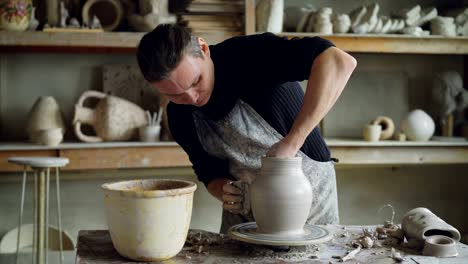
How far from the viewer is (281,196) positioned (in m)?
1.45

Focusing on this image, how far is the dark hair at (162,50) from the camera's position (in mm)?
1454

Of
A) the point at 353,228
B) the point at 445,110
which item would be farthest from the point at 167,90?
the point at 445,110

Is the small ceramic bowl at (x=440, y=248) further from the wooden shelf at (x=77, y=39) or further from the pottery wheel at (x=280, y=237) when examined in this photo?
the wooden shelf at (x=77, y=39)

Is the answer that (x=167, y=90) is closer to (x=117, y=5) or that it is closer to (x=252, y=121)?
(x=252, y=121)

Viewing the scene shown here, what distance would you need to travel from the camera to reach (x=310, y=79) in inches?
61.2

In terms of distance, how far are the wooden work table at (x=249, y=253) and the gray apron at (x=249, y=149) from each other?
0.34m

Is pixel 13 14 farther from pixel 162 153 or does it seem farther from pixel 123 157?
pixel 162 153

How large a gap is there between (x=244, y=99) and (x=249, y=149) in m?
0.18

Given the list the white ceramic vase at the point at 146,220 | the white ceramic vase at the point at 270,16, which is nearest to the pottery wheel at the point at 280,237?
the white ceramic vase at the point at 146,220

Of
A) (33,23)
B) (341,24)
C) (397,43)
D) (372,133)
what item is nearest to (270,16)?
(341,24)

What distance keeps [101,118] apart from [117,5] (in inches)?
25.3

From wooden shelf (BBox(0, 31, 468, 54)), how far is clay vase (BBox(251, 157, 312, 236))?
1.65 m

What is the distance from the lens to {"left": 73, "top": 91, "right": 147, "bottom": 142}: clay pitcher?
309cm

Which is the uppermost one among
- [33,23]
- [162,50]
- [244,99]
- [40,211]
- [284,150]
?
[33,23]
